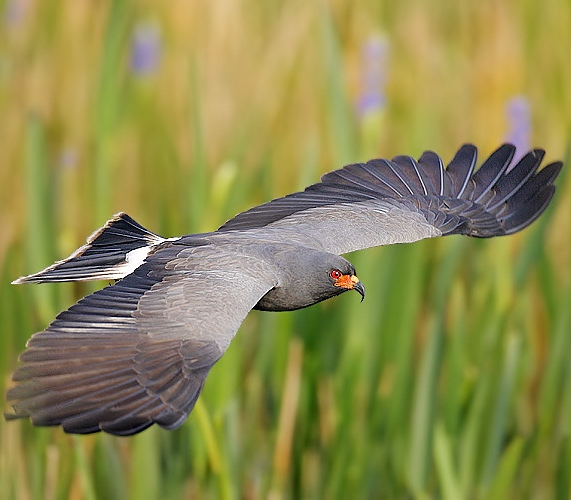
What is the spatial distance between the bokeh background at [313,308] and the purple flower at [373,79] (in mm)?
13

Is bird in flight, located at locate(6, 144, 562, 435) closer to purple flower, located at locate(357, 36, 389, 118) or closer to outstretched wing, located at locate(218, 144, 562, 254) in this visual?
outstretched wing, located at locate(218, 144, 562, 254)

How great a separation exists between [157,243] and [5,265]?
0.76 metres

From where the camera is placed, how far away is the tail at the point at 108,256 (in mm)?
3844

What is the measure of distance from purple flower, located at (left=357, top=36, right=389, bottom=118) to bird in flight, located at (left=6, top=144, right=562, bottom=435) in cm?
37

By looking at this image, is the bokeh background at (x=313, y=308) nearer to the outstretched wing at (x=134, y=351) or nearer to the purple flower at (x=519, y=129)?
the purple flower at (x=519, y=129)

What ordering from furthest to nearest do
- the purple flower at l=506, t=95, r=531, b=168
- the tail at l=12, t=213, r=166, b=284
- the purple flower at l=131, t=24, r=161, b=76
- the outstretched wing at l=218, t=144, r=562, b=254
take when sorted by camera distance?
1. the purple flower at l=131, t=24, r=161, b=76
2. the purple flower at l=506, t=95, r=531, b=168
3. the outstretched wing at l=218, t=144, r=562, b=254
4. the tail at l=12, t=213, r=166, b=284

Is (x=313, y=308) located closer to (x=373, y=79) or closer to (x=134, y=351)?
(x=373, y=79)

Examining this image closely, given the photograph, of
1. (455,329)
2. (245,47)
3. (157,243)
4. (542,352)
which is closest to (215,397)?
(157,243)

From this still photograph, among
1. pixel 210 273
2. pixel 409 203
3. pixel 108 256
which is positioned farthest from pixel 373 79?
pixel 210 273

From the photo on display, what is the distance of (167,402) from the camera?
3.03m

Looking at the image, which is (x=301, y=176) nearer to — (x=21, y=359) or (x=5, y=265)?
(x=5, y=265)

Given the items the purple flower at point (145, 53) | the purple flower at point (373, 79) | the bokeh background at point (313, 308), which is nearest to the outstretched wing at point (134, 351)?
the bokeh background at point (313, 308)

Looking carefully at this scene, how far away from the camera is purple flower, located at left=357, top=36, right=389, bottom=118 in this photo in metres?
5.02

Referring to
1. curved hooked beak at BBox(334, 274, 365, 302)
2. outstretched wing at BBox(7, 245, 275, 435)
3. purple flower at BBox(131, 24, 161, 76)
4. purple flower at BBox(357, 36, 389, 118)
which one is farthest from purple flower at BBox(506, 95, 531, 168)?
purple flower at BBox(131, 24, 161, 76)
